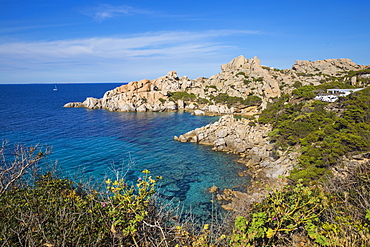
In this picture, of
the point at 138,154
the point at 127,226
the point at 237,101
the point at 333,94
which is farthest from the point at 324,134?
the point at 237,101

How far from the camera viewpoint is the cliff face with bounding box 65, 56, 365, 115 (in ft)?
233

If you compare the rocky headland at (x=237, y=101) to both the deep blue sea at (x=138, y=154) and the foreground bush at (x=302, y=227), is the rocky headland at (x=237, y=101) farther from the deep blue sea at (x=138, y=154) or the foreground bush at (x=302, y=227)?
the foreground bush at (x=302, y=227)

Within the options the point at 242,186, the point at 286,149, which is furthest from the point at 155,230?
the point at 286,149

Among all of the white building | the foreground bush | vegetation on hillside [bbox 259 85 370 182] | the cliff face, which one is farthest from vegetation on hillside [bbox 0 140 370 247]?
the cliff face

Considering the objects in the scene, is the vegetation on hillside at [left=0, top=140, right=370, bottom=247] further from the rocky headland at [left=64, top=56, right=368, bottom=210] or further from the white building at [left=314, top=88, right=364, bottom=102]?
the white building at [left=314, top=88, right=364, bottom=102]

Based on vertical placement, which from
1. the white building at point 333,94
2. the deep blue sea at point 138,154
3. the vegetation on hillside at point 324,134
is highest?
the white building at point 333,94

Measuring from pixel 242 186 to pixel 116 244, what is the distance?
61.8 feet

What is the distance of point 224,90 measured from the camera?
79.3m

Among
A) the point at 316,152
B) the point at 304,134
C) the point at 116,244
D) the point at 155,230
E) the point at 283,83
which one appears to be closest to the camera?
the point at 116,244

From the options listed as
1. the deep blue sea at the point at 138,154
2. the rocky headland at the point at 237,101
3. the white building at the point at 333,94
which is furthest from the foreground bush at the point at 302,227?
the white building at the point at 333,94

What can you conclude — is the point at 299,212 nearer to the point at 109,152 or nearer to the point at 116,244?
the point at 116,244

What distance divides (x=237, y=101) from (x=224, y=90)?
37.7 feet

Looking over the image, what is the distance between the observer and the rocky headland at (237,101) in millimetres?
26031

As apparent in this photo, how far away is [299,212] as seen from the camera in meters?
6.20
